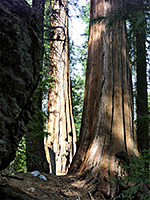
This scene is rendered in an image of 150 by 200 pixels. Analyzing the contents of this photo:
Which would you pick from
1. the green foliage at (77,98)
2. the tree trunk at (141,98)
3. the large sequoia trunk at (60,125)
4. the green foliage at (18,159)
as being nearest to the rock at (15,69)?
the green foliage at (18,159)

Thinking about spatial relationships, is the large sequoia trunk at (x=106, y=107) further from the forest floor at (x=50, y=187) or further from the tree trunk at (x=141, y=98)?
the tree trunk at (x=141, y=98)

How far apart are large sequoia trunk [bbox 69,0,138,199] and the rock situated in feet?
6.46

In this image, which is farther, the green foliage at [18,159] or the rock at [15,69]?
the green foliage at [18,159]

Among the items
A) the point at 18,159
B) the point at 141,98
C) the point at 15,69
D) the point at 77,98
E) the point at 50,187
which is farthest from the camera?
the point at 77,98

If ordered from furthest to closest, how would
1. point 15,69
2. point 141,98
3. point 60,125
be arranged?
point 60,125 → point 141,98 → point 15,69

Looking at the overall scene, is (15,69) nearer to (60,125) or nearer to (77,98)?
(60,125)

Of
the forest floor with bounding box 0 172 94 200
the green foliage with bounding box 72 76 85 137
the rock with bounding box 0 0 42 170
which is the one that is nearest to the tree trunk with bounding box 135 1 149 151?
the forest floor with bounding box 0 172 94 200

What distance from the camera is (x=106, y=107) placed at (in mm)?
4328

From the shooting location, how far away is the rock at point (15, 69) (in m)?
1.91

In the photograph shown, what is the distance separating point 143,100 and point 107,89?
179cm

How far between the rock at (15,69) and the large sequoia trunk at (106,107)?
1.97m

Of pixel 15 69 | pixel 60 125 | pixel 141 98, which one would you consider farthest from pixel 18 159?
pixel 141 98

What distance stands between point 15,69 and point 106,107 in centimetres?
264

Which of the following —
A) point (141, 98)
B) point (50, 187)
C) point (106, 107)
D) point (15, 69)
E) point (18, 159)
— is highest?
point (15, 69)
